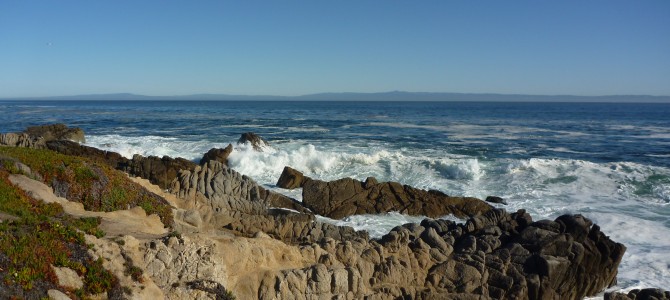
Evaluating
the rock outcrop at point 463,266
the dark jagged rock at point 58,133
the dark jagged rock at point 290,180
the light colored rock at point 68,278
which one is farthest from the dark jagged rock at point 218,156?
the light colored rock at point 68,278

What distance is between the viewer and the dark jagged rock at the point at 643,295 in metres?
13.5

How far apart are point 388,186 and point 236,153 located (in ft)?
48.6

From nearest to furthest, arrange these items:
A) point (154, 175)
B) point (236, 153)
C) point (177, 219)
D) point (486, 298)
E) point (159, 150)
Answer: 1. point (486, 298)
2. point (177, 219)
3. point (154, 175)
4. point (236, 153)
5. point (159, 150)

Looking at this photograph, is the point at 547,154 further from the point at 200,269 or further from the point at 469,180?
the point at 200,269

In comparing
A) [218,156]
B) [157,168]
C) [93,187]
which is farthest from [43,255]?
[218,156]

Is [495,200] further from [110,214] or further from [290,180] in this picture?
[110,214]

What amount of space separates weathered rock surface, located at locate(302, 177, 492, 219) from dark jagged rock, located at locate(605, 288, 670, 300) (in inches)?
356

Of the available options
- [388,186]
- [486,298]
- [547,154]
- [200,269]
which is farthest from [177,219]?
[547,154]

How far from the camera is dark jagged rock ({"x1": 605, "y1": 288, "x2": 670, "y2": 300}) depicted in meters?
13.5

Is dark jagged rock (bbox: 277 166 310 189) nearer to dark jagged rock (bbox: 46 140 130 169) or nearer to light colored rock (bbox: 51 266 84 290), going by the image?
dark jagged rock (bbox: 46 140 130 169)

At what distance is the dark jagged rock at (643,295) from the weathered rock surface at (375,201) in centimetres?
903

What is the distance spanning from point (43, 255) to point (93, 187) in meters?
6.58

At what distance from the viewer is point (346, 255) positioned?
1331 cm

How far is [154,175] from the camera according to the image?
84.7ft
